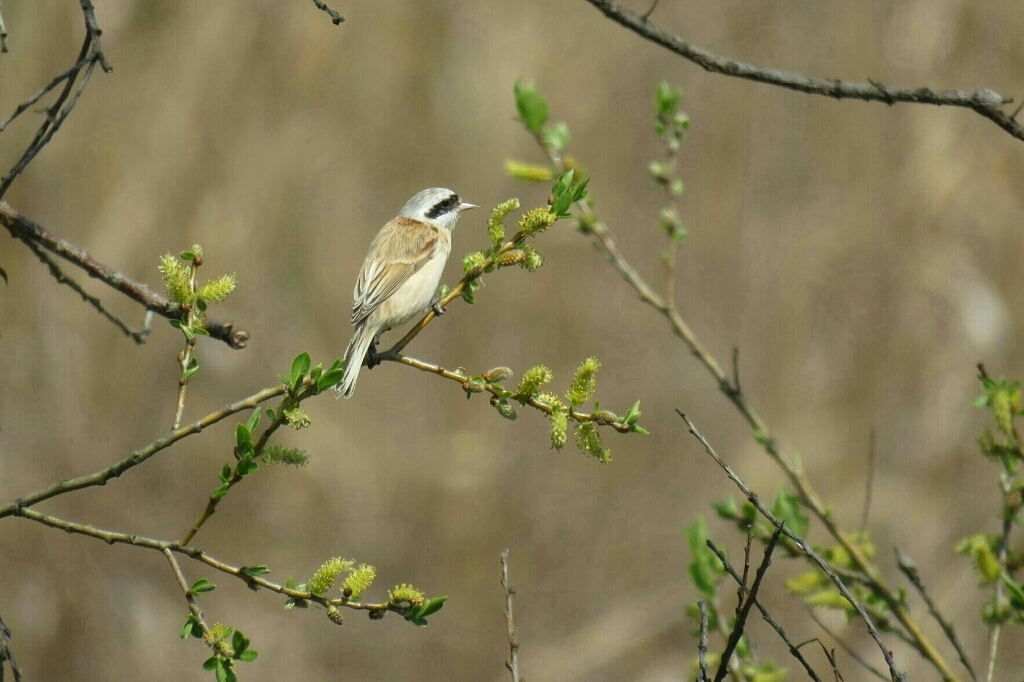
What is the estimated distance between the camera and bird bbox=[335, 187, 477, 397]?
14.3 feet

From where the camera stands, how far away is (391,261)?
184 inches

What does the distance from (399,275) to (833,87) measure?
239cm

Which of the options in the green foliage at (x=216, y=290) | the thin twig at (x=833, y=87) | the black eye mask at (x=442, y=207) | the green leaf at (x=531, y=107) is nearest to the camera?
the green foliage at (x=216, y=290)

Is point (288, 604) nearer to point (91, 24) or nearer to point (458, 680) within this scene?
point (91, 24)

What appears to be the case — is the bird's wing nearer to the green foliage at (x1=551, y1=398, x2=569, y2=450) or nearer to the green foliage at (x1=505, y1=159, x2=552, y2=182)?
the green foliage at (x1=505, y1=159, x2=552, y2=182)

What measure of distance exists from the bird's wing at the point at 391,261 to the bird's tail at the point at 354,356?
0.09m

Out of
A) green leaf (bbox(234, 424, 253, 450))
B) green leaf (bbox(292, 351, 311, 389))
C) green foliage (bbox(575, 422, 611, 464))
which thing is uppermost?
green leaf (bbox(292, 351, 311, 389))

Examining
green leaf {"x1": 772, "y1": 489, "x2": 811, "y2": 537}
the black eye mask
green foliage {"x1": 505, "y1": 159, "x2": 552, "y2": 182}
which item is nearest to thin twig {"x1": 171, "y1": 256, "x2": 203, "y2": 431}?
green foliage {"x1": 505, "y1": 159, "x2": 552, "y2": 182}

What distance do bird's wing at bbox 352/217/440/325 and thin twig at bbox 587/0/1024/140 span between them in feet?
6.61

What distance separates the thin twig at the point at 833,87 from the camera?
255 centimetres

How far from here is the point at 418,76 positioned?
8.50 meters

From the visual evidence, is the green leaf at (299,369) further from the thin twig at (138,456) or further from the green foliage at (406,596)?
the green foliage at (406,596)

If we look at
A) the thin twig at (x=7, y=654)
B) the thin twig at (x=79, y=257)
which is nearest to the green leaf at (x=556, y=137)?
the thin twig at (x=79, y=257)

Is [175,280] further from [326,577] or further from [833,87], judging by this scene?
[833,87]
